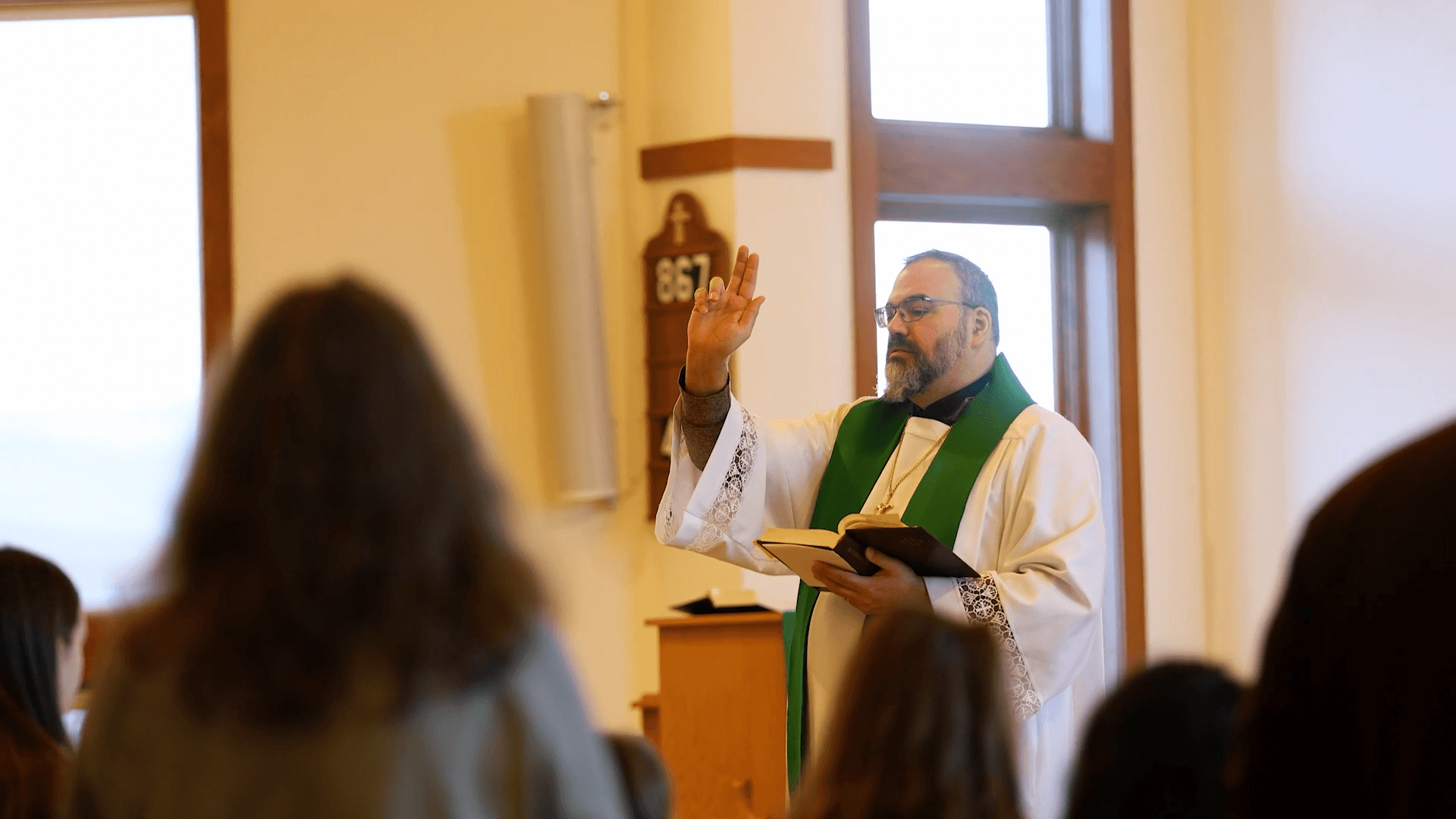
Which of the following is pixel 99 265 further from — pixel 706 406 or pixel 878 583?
pixel 878 583

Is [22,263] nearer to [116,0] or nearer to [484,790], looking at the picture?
[116,0]

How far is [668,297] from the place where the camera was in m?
6.15

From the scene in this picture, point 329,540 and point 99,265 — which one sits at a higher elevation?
point 99,265

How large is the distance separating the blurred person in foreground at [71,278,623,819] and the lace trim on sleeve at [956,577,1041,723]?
7.60 feet

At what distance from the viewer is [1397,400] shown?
5.96 m

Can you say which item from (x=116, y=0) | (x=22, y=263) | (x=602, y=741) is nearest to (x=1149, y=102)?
(x=116, y=0)

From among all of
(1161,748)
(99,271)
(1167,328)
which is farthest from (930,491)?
(99,271)

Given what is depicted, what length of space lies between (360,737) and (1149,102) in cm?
611

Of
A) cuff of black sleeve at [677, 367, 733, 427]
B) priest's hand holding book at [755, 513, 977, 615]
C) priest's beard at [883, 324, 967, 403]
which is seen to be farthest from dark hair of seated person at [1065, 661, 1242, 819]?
priest's beard at [883, 324, 967, 403]

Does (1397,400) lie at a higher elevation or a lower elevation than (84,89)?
lower

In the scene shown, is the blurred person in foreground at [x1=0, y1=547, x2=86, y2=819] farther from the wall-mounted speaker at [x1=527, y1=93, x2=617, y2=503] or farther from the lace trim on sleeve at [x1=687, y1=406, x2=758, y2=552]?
the wall-mounted speaker at [x1=527, y1=93, x2=617, y2=503]

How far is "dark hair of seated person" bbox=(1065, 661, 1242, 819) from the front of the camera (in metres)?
1.44

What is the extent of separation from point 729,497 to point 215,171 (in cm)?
314

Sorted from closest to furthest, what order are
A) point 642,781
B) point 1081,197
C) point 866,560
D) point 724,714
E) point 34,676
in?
point 642,781 < point 34,676 < point 866,560 < point 724,714 < point 1081,197
